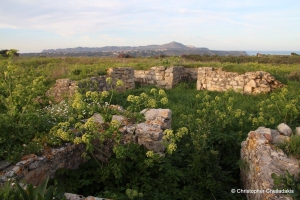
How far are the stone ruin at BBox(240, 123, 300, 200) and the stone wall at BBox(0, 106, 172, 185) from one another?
1.63 m

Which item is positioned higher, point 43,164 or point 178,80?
point 43,164

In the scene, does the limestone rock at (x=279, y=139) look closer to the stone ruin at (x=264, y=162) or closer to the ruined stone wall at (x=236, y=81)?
the stone ruin at (x=264, y=162)

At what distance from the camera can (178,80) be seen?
1462cm

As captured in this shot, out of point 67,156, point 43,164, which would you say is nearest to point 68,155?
point 67,156

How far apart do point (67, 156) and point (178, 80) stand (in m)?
11.1

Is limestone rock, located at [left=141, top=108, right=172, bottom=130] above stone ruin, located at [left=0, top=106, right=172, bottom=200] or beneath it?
above

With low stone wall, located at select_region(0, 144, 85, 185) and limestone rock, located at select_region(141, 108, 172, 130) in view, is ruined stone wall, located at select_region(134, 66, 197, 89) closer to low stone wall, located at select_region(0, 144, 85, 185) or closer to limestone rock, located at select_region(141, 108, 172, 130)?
limestone rock, located at select_region(141, 108, 172, 130)

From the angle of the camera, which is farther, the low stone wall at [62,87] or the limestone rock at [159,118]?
the low stone wall at [62,87]

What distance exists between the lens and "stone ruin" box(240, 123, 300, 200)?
11.6 ft

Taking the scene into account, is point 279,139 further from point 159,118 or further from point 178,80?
point 178,80

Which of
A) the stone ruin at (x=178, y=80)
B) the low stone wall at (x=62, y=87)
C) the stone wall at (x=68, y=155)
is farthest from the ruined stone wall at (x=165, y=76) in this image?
the stone wall at (x=68, y=155)

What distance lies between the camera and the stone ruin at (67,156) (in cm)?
348

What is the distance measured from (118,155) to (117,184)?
463 millimetres

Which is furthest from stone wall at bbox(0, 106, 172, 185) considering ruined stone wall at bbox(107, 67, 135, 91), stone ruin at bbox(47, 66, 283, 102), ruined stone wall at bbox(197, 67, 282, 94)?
ruined stone wall at bbox(107, 67, 135, 91)
